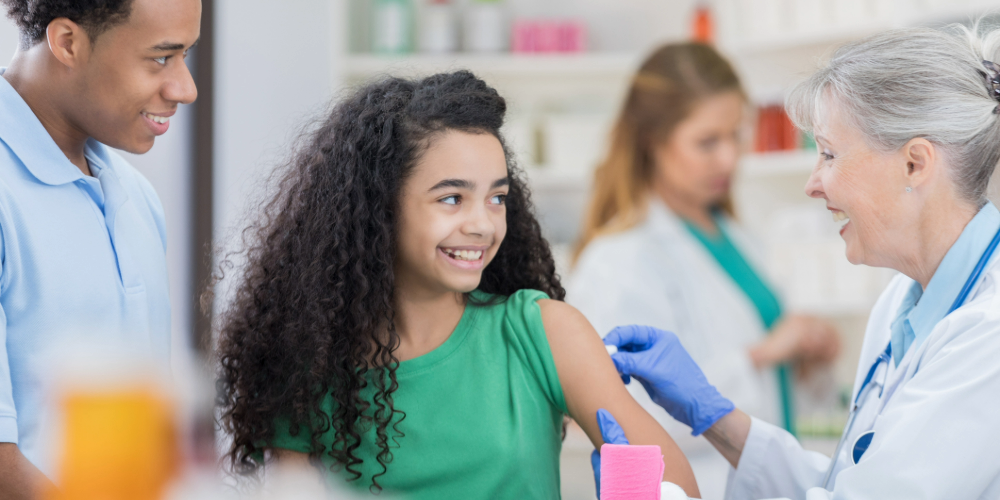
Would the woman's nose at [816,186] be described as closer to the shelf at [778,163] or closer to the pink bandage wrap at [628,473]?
the pink bandage wrap at [628,473]

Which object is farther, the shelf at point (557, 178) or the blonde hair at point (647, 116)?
the shelf at point (557, 178)

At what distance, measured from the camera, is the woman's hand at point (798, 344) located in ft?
7.59

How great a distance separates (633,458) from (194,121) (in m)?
2.25

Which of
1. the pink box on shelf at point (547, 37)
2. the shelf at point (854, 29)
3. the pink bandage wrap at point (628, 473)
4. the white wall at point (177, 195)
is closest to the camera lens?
the pink bandage wrap at point (628, 473)

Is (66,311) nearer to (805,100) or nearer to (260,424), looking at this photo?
(260,424)

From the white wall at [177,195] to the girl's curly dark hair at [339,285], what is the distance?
60.3 inches

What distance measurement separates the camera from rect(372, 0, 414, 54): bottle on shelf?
10.2 feet

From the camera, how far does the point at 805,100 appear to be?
3.82 ft

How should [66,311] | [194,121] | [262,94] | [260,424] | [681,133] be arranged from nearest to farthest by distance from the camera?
[66,311] < [260,424] < [681,133] < [194,121] < [262,94]

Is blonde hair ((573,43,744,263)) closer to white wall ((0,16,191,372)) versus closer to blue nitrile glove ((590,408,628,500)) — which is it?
blue nitrile glove ((590,408,628,500))

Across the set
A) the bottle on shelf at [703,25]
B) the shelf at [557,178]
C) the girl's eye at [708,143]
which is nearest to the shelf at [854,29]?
the bottle on shelf at [703,25]

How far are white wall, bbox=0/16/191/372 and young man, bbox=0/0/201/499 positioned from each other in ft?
5.08

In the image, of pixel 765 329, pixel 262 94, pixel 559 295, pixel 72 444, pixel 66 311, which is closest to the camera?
pixel 72 444

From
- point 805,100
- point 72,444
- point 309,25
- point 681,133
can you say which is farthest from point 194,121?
point 72,444
